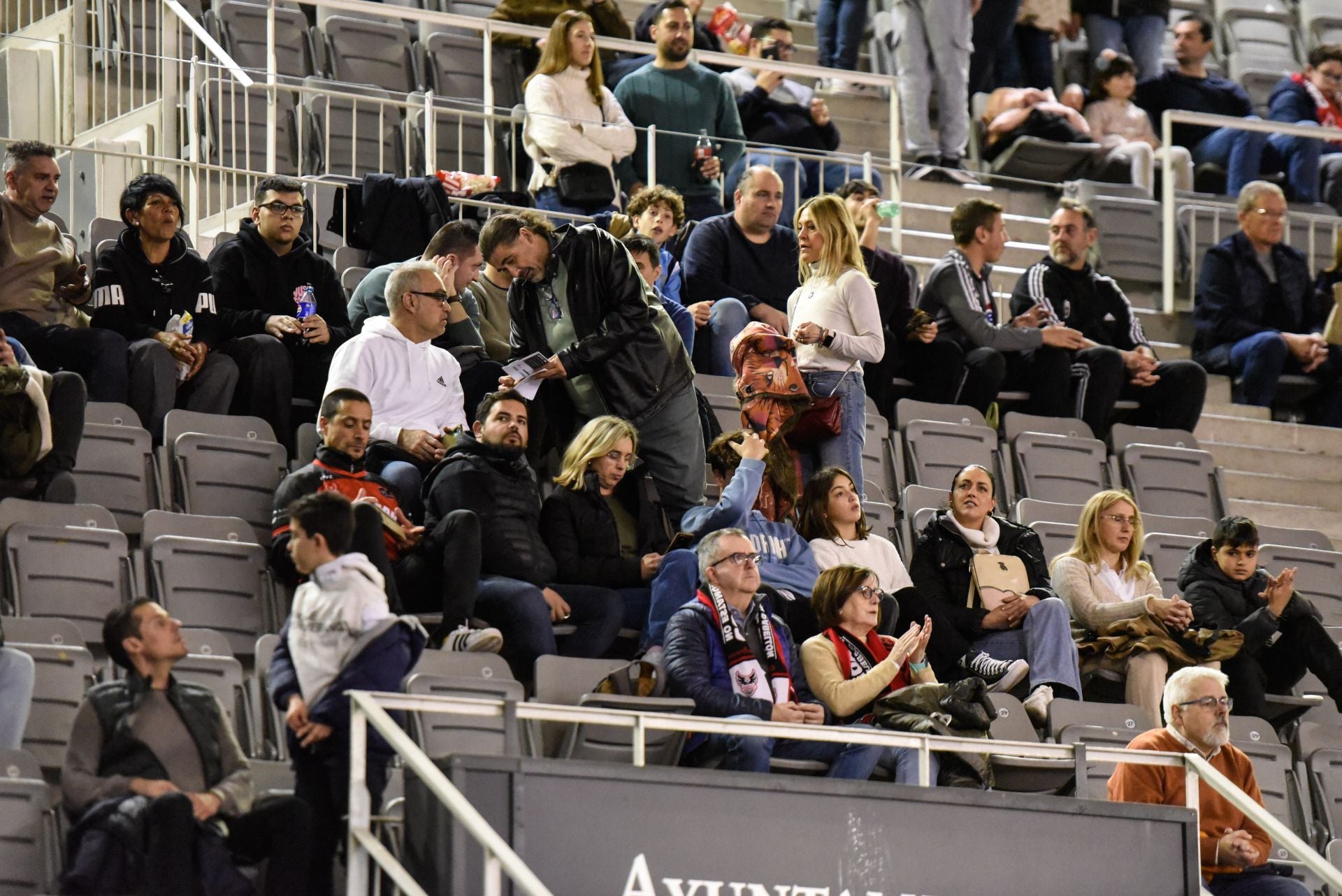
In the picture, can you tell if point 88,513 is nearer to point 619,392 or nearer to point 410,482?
point 410,482

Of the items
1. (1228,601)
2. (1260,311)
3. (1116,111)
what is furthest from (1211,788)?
(1116,111)

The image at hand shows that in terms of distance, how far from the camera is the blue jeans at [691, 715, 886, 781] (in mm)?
6805

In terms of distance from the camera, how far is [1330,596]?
9.74 metres

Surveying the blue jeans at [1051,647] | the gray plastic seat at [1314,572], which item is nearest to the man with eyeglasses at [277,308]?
the blue jeans at [1051,647]

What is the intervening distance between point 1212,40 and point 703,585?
845cm

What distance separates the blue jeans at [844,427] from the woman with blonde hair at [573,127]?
218 centimetres

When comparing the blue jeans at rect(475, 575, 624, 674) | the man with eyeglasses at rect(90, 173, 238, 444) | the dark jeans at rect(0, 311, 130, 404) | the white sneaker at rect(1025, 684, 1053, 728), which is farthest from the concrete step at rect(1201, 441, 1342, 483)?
the dark jeans at rect(0, 311, 130, 404)

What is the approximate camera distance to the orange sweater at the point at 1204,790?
7.18m

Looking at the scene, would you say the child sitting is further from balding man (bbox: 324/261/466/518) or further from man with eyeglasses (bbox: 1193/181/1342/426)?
balding man (bbox: 324/261/466/518)

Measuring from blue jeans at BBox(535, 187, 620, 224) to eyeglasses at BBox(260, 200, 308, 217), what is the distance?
1870mm

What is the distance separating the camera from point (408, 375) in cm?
809

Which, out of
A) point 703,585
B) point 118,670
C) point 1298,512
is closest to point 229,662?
point 118,670

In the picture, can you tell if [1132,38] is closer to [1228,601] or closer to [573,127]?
[573,127]

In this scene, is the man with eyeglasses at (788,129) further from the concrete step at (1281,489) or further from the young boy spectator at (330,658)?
the young boy spectator at (330,658)
